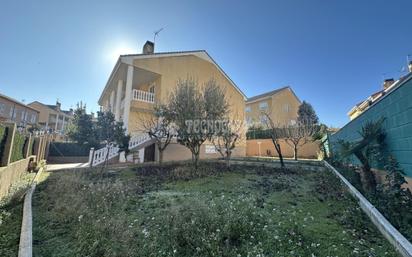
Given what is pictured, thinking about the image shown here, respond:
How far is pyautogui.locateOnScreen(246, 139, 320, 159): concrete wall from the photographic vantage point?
20.2 metres

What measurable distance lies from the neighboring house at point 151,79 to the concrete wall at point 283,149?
384 cm

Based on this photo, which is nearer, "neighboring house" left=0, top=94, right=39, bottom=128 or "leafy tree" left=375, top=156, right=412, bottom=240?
"leafy tree" left=375, top=156, right=412, bottom=240

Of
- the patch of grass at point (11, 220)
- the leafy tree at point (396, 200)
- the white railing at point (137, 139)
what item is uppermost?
the white railing at point (137, 139)

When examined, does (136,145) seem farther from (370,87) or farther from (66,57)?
(370,87)

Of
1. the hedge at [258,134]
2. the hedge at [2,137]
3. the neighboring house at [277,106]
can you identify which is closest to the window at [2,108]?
the hedge at [2,137]

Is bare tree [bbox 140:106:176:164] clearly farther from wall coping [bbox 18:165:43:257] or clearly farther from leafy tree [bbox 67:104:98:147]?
wall coping [bbox 18:165:43:257]

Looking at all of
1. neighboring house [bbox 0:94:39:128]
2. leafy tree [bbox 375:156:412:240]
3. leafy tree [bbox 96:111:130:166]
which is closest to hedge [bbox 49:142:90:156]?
leafy tree [bbox 96:111:130:166]

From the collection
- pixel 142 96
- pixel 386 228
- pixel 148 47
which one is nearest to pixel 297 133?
pixel 142 96

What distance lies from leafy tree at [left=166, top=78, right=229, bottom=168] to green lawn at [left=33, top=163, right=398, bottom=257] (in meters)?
4.24

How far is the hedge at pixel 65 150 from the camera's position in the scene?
20.8 meters

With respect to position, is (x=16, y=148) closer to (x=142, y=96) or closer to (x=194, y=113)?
(x=194, y=113)

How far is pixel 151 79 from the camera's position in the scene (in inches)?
740

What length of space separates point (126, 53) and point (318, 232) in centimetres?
1645

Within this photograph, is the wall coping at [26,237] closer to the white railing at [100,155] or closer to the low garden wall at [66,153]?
the white railing at [100,155]
